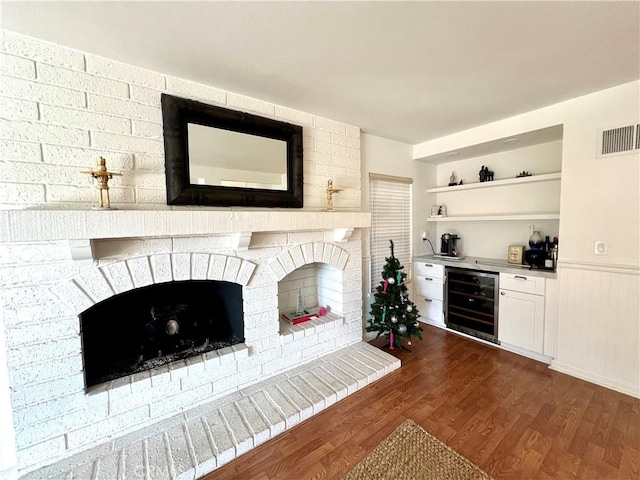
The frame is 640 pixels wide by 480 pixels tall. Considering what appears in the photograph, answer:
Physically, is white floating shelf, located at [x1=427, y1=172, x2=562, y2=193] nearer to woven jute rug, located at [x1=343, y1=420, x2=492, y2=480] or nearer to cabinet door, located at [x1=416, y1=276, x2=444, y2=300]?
cabinet door, located at [x1=416, y1=276, x2=444, y2=300]

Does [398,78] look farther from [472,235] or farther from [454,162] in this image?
[472,235]

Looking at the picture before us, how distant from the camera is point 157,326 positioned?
76.3 inches

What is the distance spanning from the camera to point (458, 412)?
1886 mm

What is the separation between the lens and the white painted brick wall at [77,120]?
1.34m

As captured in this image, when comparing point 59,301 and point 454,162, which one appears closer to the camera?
point 59,301

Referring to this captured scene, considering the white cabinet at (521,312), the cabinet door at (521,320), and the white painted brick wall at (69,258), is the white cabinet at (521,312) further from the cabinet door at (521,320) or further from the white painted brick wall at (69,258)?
the white painted brick wall at (69,258)

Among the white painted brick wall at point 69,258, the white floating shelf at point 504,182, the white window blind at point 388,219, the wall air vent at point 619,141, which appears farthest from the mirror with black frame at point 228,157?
the wall air vent at point 619,141

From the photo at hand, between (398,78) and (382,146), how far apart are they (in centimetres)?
131

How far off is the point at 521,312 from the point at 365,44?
2784mm

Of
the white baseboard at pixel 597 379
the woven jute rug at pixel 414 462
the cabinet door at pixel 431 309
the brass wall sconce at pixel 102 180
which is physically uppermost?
the brass wall sconce at pixel 102 180

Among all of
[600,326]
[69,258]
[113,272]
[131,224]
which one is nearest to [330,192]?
[131,224]

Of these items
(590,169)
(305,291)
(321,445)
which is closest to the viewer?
(321,445)

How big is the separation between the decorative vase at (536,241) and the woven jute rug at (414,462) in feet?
7.34

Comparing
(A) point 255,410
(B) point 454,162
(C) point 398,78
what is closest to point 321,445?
(A) point 255,410
